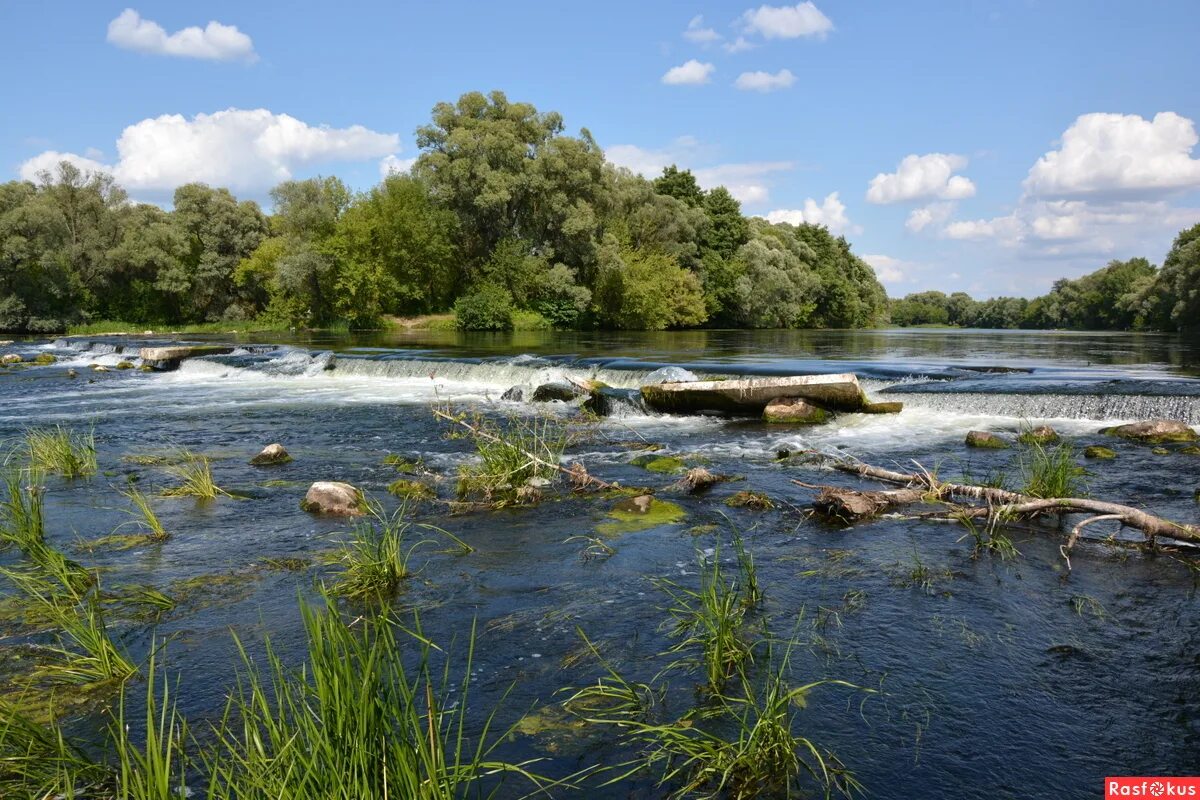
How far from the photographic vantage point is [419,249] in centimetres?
5822

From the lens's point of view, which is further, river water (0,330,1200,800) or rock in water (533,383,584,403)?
rock in water (533,383,584,403)

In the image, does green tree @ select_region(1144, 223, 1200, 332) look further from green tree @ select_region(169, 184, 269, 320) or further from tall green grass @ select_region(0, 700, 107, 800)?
green tree @ select_region(169, 184, 269, 320)

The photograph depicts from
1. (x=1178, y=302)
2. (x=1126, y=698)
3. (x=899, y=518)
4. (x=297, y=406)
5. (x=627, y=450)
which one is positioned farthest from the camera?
(x=1178, y=302)

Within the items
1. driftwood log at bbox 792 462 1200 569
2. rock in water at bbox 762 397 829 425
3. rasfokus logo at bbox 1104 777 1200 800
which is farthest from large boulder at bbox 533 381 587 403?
rasfokus logo at bbox 1104 777 1200 800

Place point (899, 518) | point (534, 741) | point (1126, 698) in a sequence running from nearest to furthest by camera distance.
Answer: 1. point (534, 741)
2. point (1126, 698)
3. point (899, 518)

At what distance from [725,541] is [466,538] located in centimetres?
282

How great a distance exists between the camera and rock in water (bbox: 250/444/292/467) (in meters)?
12.8

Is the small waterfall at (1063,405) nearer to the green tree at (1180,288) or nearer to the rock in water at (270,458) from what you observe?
the rock in water at (270,458)

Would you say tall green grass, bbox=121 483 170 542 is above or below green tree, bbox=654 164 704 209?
below

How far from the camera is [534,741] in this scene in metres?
4.69

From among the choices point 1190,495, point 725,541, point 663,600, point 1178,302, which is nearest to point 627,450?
point 725,541

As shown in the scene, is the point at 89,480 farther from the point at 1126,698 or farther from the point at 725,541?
the point at 1126,698

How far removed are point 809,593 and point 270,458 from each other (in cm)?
942

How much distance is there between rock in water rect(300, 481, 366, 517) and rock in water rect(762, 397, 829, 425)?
950 cm
